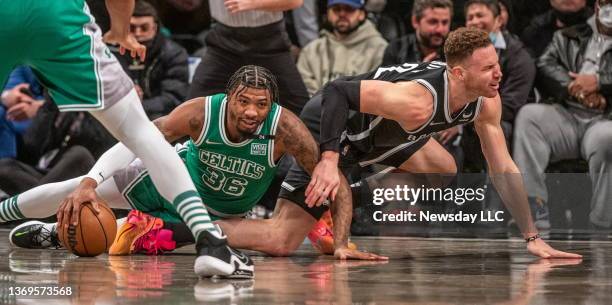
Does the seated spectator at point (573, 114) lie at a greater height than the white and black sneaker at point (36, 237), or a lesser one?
greater

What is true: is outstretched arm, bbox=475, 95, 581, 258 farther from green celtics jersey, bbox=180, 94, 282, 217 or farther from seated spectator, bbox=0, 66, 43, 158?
seated spectator, bbox=0, 66, 43, 158

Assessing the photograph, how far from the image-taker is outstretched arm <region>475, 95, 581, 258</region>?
227 inches

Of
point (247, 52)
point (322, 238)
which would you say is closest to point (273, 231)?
point (322, 238)

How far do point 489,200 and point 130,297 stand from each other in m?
3.99

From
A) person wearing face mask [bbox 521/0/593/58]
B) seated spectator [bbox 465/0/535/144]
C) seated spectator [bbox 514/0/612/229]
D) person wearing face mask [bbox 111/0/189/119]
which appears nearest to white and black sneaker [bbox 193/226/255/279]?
seated spectator [bbox 514/0/612/229]

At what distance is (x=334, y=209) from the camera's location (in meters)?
5.60

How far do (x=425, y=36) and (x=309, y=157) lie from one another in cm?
269

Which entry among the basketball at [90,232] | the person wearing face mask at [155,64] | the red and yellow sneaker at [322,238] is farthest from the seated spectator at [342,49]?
the basketball at [90,232]

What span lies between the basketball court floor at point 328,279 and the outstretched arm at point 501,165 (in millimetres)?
198

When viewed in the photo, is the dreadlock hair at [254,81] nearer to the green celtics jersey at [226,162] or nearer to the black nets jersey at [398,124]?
the green celtics jersey at [226,162]

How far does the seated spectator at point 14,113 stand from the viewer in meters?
8.02

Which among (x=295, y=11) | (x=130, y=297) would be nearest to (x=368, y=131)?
(x=130, y=297)

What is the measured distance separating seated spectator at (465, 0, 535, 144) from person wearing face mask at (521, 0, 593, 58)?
0.44 metres

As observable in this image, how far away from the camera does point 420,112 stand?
5.58 metres
